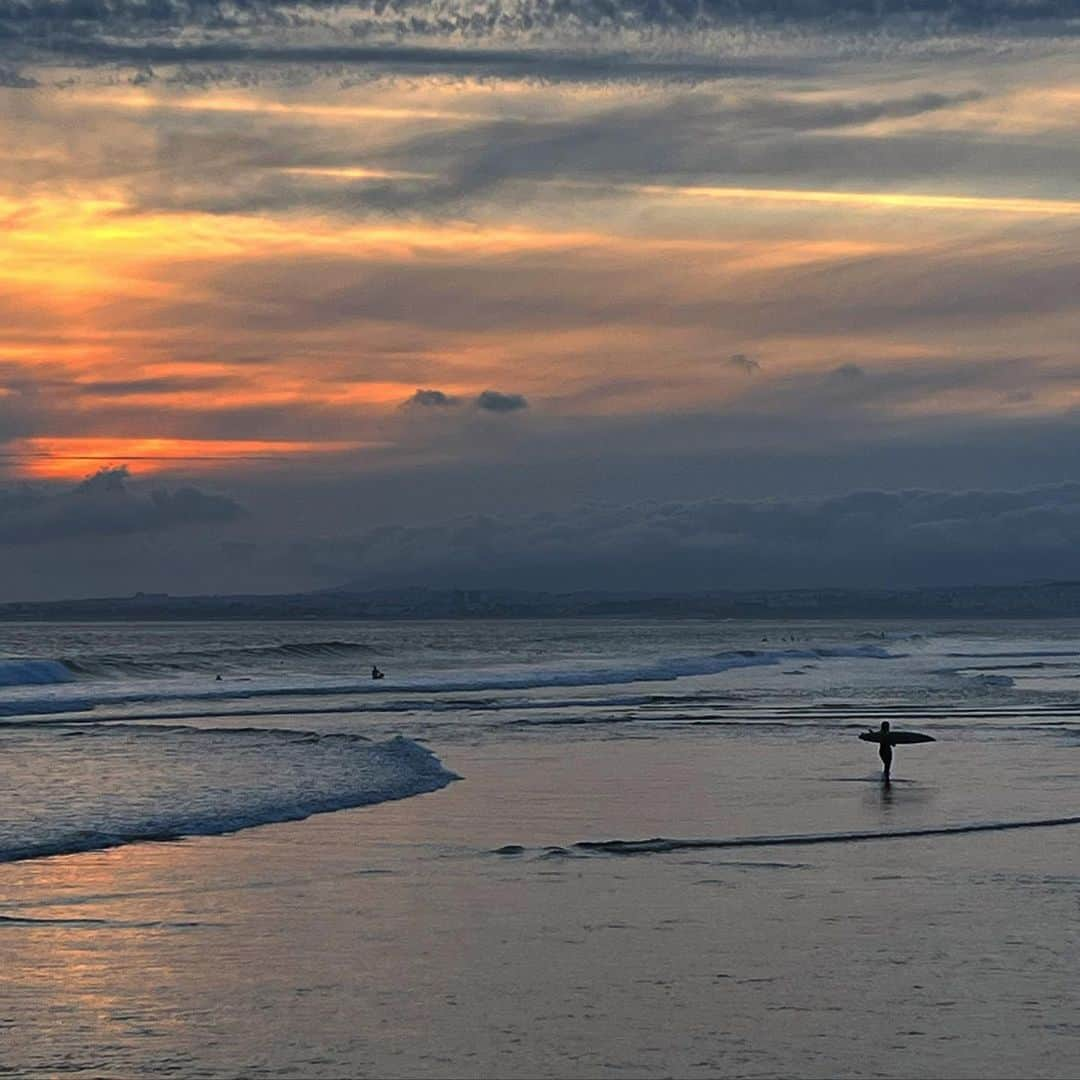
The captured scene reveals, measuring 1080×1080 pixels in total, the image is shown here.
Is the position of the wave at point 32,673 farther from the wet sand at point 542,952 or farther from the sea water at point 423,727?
the wet sand at point 542,952

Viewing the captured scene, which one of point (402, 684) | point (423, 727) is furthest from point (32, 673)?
point (423, 727)

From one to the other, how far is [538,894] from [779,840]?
442cm

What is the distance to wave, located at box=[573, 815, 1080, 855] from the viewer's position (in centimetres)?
1894

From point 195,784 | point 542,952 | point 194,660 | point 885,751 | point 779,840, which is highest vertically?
point 194,660

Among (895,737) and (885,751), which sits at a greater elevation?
(895,737)

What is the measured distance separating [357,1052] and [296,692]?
2034 inches

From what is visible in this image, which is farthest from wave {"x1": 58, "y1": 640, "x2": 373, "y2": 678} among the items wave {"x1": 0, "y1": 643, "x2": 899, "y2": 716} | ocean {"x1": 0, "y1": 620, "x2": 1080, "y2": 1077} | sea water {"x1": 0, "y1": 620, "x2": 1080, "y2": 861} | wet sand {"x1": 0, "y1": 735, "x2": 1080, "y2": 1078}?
wet sand {"x1": 0, "y1": 735, "x2": 1080, "y2": 1078}

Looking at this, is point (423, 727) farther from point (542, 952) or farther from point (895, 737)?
point (542, 952)

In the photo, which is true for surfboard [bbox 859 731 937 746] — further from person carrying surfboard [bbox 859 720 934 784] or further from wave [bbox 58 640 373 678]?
wave [bbox 58 640 373 678]

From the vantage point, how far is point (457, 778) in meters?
26.6

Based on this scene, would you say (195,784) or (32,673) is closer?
(195,784)

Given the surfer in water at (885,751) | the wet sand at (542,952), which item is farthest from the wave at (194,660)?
the wet sand at (542,952)

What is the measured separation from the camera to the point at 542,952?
1354 cm

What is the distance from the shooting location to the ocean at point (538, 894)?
10992 millimetres
